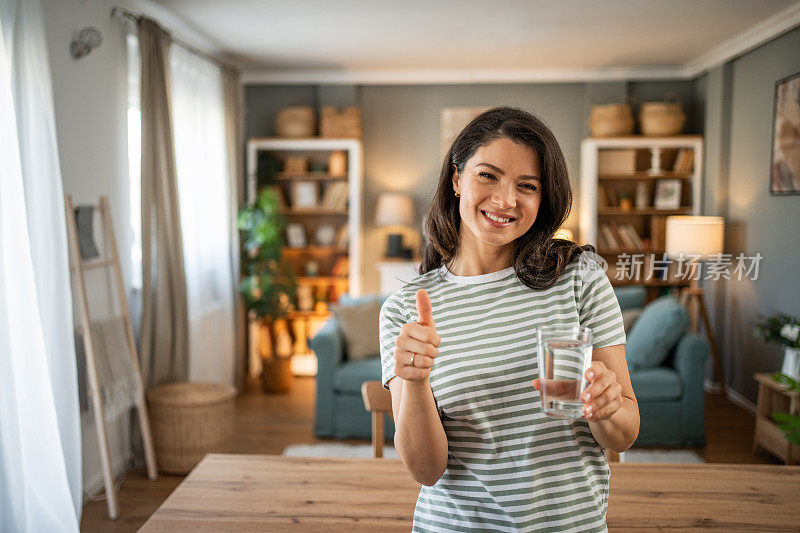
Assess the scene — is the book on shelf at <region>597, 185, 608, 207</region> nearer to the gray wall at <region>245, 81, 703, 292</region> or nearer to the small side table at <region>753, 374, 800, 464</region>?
the gray wall at <region>245, 81, 703, 292</region>

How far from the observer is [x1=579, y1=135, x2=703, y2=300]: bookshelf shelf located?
5541 mm

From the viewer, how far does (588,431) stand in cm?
101

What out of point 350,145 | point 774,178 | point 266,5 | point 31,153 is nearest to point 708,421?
point 774,178

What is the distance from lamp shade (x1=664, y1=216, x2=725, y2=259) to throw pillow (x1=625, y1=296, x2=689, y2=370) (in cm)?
95

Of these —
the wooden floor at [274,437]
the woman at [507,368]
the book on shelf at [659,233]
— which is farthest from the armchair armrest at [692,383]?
the woman at [507,368]

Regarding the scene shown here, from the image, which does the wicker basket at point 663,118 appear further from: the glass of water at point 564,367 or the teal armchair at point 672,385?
the glass of water at point 564,367

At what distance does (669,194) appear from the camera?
18.4ft

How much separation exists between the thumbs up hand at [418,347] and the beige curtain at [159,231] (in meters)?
3.08

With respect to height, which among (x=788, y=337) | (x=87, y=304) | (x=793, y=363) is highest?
(x=87, y=304)

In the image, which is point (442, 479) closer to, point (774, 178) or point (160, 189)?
point (160, 189)

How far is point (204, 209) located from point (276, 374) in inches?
55.5

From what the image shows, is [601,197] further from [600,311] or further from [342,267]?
[600,311]

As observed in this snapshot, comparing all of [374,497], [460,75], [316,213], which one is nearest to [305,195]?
[316,213]

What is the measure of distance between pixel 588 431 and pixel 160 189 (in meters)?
3.27
